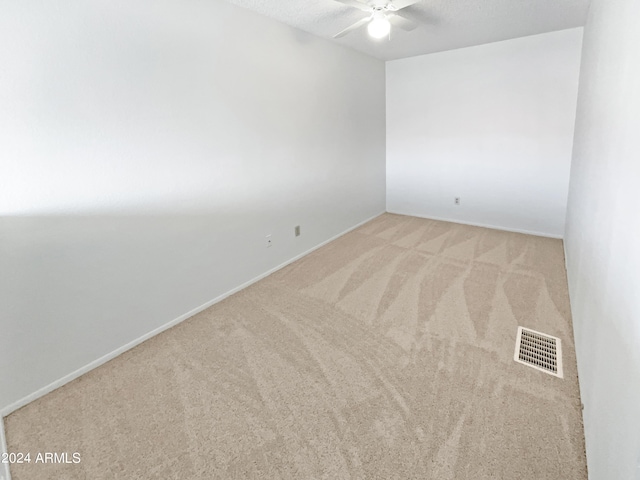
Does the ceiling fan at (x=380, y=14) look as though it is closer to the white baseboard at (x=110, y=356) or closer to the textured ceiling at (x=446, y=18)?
the textured ceiling at (x=446, y=18)

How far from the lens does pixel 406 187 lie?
16.9 ft

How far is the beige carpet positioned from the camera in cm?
147

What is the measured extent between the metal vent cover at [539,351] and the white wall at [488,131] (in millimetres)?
2448

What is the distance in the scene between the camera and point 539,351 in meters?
2.12

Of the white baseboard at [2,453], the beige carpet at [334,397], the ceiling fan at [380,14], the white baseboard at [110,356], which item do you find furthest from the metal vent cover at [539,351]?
the white baseboard at [2,453]

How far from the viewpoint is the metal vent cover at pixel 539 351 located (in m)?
1.98

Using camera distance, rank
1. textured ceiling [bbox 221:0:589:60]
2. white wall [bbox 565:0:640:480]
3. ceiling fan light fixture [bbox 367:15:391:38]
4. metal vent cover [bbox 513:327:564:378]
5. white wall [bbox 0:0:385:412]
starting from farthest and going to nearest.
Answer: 1. textured ceiling [bbox 221:0:589:60]
2. ceiling fan light fixture [bbox 367:15:391:38]
3. metal vent cover [bbox 513:327:564:378]
4. white wall [bbox 0:0:385:412]
5. white wall [bbox 565:0:640:480]

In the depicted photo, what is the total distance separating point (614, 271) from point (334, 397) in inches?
53.6

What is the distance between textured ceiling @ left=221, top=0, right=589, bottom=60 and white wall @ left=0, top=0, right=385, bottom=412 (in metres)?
0.23

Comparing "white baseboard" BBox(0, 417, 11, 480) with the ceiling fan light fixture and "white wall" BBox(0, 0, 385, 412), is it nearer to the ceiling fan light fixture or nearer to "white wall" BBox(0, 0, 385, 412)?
"white wall" BBox(0, 0, 385, 412)

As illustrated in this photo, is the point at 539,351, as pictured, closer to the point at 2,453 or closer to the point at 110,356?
the point at 110,356

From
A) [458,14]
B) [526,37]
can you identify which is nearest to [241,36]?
[458,14]

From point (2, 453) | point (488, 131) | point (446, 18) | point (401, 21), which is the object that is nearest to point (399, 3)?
point (401, 21)

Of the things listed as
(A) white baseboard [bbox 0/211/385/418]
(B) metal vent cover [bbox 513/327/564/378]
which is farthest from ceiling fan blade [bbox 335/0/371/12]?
(B) metal vent cover [bbox 513/327/564/378]
